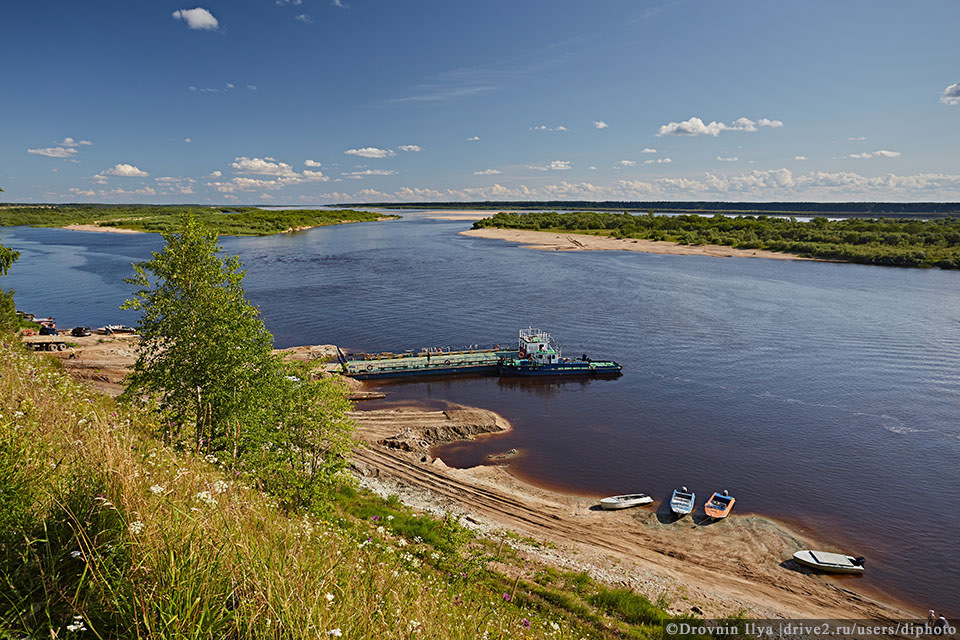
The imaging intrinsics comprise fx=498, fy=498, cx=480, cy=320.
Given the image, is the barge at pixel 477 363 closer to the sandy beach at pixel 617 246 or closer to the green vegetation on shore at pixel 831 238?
the sandy beach at pixel 617 246

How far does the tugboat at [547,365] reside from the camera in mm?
46438

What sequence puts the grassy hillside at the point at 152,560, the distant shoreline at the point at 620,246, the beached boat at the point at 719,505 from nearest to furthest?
the grassy hillside at the point at 152,560
the beached boat at the point at 719,505
the distant shoreline at the point at 620,246

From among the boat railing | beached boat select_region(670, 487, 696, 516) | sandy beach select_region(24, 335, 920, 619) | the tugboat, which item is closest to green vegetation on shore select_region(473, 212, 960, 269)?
the tugboat

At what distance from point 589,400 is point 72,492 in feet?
129

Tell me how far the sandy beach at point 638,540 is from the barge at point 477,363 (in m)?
13.2

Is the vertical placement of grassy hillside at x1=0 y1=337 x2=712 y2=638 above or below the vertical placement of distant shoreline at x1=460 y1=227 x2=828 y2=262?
below

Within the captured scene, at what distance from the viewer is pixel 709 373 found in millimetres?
45531

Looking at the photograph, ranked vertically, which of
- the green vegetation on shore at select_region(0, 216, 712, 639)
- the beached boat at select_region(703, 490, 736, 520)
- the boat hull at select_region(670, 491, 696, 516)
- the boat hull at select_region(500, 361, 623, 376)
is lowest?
the beached boat at select_region(703, 490, 736, 520)

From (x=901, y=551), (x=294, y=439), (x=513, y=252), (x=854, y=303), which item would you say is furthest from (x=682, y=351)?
(x=513, y=252)

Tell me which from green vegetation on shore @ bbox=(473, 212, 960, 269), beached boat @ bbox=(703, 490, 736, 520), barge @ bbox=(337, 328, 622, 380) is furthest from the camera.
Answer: green vegetation on shore @ bbox=(473, 212, 960, 269)

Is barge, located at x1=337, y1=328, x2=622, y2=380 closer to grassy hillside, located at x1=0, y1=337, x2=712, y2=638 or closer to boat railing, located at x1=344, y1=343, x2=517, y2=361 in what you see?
boat railing, located at x1=344, y1=343, x2=517, y2=361

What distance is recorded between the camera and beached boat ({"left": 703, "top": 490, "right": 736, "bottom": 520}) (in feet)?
83.1

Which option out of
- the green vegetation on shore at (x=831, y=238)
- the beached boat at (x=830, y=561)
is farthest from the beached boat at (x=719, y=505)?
the green vegetation on shore at (x=831, y=238)

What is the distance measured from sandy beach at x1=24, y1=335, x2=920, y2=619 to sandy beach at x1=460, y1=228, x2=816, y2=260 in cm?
11134
